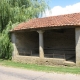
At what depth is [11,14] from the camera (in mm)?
20688

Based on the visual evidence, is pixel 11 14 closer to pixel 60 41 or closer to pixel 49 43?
pixel 49 43

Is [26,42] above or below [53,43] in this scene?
above

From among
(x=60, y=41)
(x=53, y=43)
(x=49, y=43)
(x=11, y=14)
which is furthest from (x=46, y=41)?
(x=11, y=14)

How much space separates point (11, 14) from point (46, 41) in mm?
4915

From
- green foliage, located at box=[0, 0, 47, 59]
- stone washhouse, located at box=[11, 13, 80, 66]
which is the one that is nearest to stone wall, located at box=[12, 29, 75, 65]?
stone washhouse, located at box=[11, 13, 80, 66]

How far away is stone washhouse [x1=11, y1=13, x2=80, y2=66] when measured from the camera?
1534cm

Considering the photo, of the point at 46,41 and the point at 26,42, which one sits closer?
the point at 26,42

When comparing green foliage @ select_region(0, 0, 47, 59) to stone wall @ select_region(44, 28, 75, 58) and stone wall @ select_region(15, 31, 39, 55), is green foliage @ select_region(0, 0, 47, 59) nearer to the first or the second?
stone wall @ select_region(15, 31, 39, 55)

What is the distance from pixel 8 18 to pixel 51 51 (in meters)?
6.15

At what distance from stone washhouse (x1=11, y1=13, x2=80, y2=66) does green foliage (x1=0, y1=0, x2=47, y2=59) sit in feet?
3.35

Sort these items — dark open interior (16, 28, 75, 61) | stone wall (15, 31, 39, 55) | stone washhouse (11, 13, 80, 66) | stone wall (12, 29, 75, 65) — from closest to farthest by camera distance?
1. stone washhouse (11, 13, 80, 66)
2. stone wall (12, 29, 75, 65)
3. dark open interior (16, 28, 75, 61)
4. stone wall (15, 31, 39, 55)

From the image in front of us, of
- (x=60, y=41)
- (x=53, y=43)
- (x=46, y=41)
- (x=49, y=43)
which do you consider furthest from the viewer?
(x=46, y=41)

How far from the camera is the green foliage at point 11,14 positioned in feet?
62.2

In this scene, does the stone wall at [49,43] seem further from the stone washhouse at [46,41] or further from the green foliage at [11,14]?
the green foliage at [11,14]
